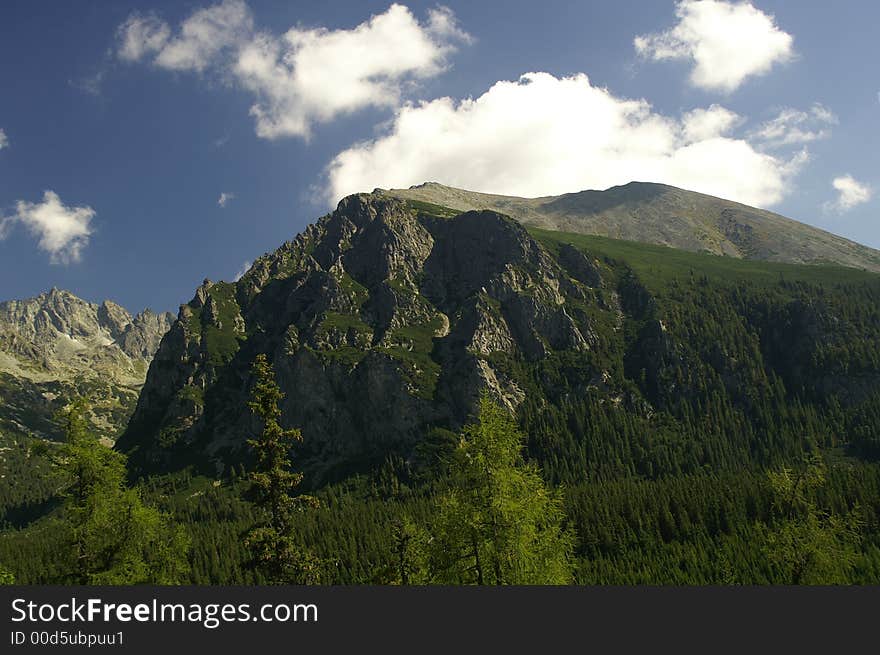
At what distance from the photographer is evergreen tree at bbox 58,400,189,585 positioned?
31.3 meters

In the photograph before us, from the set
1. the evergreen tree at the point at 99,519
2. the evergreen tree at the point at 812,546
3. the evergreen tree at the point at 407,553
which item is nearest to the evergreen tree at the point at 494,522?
the evergreen tree at the point at 99,519

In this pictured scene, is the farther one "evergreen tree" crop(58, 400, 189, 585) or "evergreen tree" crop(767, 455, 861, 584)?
"evergreen tree" crop(767, 455, 861, 584)

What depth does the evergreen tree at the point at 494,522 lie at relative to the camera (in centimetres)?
2466

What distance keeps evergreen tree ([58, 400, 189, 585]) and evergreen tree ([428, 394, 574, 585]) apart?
702 inches

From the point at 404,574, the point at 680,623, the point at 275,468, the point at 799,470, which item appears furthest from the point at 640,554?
the point at 680,623

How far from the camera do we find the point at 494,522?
2483cm

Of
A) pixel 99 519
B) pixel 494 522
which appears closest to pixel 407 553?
pixel 99 519

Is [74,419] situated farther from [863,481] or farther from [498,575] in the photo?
[863,481]

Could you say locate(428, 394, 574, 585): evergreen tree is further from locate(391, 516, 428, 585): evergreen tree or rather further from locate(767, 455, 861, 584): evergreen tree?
locate(767, 455, 861, 584): evergreen tree

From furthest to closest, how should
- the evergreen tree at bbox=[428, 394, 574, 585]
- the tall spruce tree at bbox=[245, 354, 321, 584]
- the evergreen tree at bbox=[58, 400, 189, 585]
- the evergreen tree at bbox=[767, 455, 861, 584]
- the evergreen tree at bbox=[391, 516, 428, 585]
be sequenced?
1. the evergreen tree at bbox=[391, 516, 428, 585]
2. the evergreen tree at bbox=[767, 455, 861, 584]
3. the tall spruce tree at bbox=[245, 354, 321, 584]
4. the evergreen tree at bbox=[58, 400, 189, 585]
5. the evergreen tree at bbox=[428, 394, 574, 585]

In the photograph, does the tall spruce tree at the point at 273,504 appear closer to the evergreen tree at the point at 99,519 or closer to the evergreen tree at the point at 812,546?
the evergreen tree at the point at 99,519

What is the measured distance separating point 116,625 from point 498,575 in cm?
1476

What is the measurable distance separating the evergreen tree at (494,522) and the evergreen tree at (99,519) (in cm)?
1783

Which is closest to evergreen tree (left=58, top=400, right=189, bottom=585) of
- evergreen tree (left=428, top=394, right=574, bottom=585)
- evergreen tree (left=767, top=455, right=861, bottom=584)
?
evergreen tree (left=428, top=394, right=574, bottom=585)
